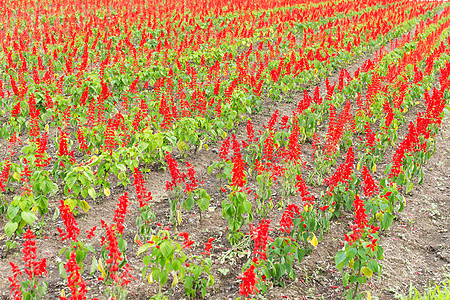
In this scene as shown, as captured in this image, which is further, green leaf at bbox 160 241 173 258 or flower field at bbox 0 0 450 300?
flower field at bbox 0 0 450 300

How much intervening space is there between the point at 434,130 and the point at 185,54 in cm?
773

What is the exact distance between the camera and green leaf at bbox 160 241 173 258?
377 centimetres

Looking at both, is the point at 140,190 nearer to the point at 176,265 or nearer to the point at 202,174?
the point at 176,265

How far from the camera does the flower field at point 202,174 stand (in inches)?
172

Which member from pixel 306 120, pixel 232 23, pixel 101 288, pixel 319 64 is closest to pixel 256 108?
pixel 306 120

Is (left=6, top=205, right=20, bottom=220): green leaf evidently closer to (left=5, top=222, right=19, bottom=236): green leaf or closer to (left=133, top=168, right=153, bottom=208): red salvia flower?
(left=5, top=222, right=19, bottom=236): green leaf

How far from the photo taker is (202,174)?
743 centimetres

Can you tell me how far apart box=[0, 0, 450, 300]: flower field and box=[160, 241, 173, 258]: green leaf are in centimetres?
2

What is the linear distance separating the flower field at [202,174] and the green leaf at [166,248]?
2 cm

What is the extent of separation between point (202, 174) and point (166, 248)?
3.67 m

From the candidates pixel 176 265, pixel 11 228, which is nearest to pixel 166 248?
pixel 176 265

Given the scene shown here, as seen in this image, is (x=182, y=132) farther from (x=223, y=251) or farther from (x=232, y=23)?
(x=232, y=23)

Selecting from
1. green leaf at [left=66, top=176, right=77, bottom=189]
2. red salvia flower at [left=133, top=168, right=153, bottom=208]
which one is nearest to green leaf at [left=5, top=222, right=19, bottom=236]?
green leaf at [left=66, top=176, right=77, bottom=189]

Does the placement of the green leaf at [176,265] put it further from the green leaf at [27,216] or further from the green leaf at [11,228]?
the green leaf at [11,228]
